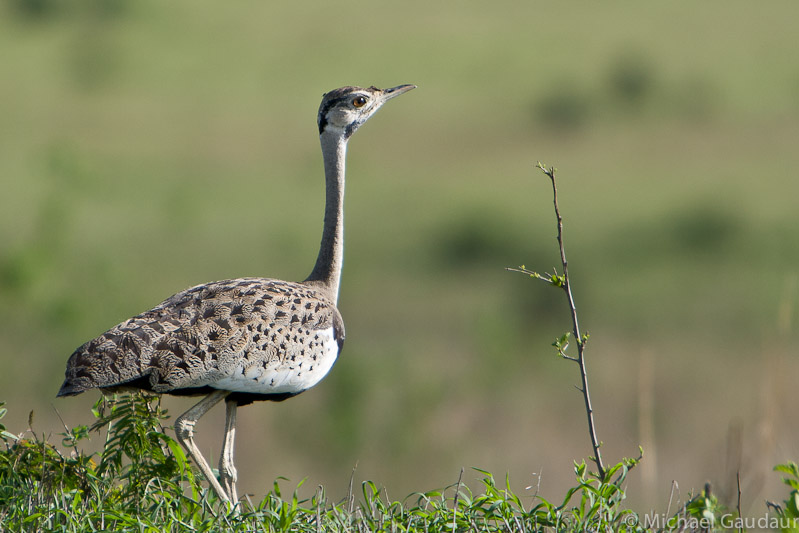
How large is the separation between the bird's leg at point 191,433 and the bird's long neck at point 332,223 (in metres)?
1.00

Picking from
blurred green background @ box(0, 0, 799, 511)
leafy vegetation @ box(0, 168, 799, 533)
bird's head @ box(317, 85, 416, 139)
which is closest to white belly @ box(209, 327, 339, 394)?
leafy vegetation @ box(0, 168, 799, 533)

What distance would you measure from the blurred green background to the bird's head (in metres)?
2.03

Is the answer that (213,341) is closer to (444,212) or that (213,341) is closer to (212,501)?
(212,501)

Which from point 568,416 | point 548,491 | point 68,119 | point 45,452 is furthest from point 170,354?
point 68,119

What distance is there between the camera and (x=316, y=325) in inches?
208

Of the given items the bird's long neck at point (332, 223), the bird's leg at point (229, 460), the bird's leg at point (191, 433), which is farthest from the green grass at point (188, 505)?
the bird's long neck at point (332, 223)

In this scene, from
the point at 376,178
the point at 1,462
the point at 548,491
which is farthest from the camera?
the point at 376,178

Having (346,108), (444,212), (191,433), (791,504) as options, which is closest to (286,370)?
(191,433)

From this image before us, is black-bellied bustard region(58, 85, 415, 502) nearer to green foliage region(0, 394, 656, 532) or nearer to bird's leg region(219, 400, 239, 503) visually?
bird's leg region(219, 400, 239, 503)

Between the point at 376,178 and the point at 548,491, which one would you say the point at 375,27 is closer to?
the point at 376,178

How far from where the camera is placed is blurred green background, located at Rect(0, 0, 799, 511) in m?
12.9

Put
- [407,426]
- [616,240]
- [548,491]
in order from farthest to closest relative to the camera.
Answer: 1. [616,240]
2. [548,491]
3. [407,426]

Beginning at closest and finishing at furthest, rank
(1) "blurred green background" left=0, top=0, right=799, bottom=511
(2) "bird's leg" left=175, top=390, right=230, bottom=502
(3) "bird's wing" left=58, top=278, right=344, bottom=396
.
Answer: (3) "bird's wing" left=58, top=278, right=344, bottom=396 → (2) "bird's leg" left=175, top=390, right=230, bottom=502 → (1) "blurred green background" left=0, top=0, right=799, bottom=511

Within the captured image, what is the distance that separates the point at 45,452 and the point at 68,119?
2461 centimetres
